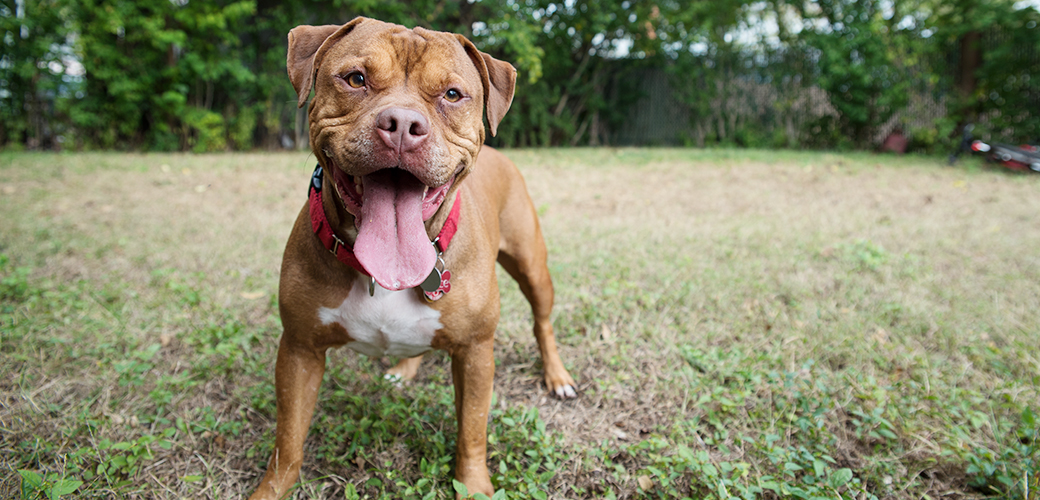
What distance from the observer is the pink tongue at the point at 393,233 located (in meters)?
1.61

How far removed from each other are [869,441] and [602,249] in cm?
274

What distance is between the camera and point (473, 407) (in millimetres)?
2041

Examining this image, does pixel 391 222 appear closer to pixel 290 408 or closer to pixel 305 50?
pixel 305 50

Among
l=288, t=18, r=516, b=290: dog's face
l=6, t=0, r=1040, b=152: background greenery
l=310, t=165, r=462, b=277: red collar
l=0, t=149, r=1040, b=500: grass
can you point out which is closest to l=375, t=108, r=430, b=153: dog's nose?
l=288, t=18, r=516, b=290: dog's face

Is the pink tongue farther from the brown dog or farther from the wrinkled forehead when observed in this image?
the wrinkled forehead

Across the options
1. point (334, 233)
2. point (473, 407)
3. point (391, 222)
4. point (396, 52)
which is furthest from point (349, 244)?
point (473, 407)

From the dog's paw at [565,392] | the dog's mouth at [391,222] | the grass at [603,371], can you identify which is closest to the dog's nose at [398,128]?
the dog's mouth at [391,222]

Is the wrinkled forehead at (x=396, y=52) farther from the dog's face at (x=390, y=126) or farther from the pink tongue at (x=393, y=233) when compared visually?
the pink tongue at (x=393, y=233)

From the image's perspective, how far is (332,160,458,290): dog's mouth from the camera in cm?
161

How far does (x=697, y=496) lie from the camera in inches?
78.8

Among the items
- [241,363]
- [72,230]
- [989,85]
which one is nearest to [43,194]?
[72,230]

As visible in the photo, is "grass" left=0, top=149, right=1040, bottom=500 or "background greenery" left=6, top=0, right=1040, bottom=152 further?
"background greenery" left=6, top=0, right=1040, bottom=152

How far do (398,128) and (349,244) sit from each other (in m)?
0.50

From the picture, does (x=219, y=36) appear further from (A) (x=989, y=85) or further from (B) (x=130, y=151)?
(A) (x=989, y=85)
